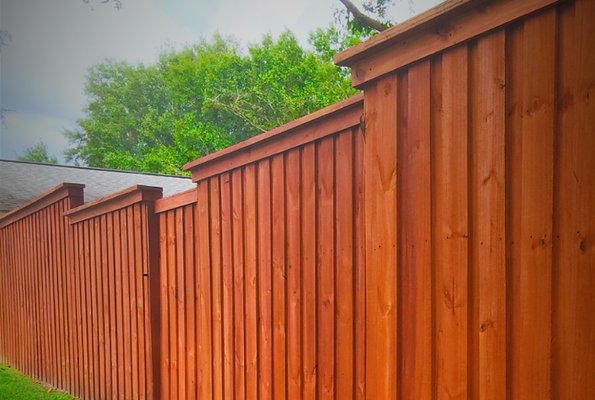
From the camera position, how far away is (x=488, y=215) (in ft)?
4.73

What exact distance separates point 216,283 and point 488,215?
84.5 inches

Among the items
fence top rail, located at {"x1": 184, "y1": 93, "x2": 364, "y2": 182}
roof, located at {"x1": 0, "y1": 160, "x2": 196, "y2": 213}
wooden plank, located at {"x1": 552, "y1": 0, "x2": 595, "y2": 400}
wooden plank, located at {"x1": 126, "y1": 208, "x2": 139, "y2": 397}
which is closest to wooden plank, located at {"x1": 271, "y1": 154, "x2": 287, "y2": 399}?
fence top rail, located at {"x1": 184, "y1": 93, "x2": 364, "y2": 182}

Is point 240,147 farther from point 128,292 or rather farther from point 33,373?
point 33,373

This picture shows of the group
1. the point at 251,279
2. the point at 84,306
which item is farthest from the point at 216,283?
the point at 84,306

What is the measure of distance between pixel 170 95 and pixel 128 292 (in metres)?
30.9

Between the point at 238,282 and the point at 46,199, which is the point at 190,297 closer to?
the point at 238,282

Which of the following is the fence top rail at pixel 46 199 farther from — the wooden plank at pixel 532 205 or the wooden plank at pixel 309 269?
the wooden plank at pixel 532 205

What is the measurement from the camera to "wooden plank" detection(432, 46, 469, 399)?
4.94 feet

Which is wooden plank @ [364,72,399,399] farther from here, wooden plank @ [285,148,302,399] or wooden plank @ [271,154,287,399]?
wooden plank @ [271,154,287,399]

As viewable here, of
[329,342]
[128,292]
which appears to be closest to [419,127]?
→ [329,342]

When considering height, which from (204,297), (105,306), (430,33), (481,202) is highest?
(430,33)

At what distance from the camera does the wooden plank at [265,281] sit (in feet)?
8.56

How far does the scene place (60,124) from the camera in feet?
115

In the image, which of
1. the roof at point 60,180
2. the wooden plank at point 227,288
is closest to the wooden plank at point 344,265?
the wooden plank at point 227,288
